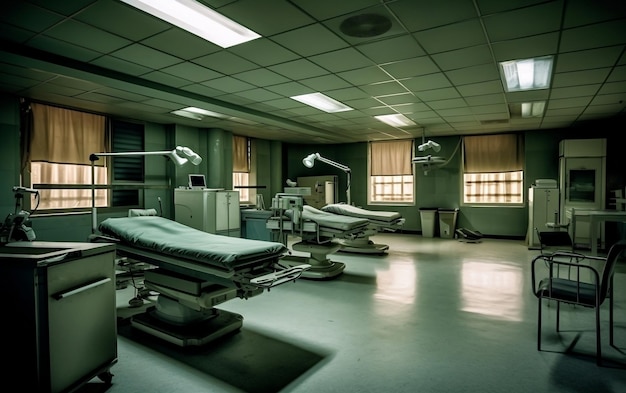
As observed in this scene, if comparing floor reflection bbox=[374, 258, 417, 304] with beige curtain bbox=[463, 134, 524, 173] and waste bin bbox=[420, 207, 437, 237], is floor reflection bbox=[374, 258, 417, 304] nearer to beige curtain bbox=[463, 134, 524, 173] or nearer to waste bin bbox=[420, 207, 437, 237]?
waste bin bbox=[420, 207, 437, 237]

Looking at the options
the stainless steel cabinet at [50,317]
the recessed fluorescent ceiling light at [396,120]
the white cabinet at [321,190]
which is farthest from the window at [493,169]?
the stainless steel cabinet at [50,317]

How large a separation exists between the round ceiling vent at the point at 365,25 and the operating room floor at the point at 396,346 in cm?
264

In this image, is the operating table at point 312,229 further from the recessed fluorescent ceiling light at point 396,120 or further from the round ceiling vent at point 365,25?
the recessed fluorescent ceiling light at point 396,120

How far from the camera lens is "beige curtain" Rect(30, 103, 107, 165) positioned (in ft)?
17.5

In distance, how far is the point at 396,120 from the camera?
23.7 feet

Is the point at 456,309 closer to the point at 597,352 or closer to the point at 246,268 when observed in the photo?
the point at 597,352

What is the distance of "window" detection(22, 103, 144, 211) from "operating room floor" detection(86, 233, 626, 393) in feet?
8.58

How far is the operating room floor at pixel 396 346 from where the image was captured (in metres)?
2.19

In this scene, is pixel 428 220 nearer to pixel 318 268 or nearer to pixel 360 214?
pixel 360 214

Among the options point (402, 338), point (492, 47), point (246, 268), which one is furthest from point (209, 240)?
point (492, 47)

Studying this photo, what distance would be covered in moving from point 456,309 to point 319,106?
396cm

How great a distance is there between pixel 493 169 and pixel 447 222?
172 cm

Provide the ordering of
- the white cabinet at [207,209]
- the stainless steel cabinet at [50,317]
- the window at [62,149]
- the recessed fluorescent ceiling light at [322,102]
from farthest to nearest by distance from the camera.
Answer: the white cabinet at [207,209] → the recessed fluorescent ceiling light at [322,102] → the window at [62,149] → the stainless steel cabinet at [50,317]

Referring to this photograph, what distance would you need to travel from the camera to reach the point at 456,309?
11.7ft
